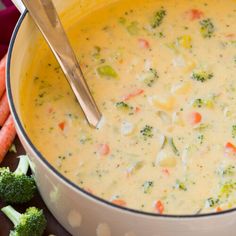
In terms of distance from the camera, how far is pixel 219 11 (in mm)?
2664

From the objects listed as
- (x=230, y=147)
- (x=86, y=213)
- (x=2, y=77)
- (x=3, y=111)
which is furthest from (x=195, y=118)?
(x=2, y=77)

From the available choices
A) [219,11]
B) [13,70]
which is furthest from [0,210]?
[219,11]

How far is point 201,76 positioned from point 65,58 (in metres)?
0.51

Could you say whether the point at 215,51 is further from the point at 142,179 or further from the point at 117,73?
the point at 142,179

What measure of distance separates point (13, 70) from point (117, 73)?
0.44 metres

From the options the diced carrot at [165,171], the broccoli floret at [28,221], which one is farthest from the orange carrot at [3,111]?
the diced carrot at [165,171]

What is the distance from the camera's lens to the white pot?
68.0 inches

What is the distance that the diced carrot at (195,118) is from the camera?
7.20ft

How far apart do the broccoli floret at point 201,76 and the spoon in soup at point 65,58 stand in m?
0.39

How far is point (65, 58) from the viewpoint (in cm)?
220

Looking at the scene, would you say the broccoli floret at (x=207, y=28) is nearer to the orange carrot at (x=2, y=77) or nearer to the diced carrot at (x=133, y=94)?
the diced carrot at (x=133, y=94)

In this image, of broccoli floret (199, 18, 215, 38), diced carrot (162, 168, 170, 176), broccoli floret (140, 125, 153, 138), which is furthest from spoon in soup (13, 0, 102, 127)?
broccoli floret (199, 18, 215, 38)

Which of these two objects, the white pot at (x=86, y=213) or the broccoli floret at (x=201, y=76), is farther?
the broccoli floret at (x=201, y=76)

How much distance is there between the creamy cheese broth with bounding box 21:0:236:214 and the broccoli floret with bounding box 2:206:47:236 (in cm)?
18
